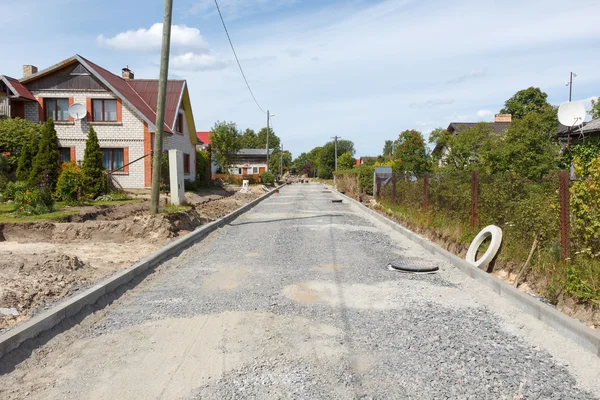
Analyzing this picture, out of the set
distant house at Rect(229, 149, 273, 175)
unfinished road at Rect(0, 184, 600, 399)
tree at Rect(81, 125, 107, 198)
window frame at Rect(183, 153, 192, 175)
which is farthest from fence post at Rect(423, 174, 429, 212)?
distant house at Rect(229, 149, 273, 175)

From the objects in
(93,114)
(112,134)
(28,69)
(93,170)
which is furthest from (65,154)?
(28,69)

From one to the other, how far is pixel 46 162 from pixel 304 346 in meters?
17.3

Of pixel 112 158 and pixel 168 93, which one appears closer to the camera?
pixel 112 158

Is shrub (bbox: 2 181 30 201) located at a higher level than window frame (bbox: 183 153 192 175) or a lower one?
lower

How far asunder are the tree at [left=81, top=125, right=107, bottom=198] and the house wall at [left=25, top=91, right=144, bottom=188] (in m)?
4.13

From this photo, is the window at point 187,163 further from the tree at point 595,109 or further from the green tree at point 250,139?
the green tree at point 250,139

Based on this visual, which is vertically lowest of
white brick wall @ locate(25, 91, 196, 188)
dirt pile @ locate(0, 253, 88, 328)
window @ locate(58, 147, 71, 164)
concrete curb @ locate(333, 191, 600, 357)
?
concrete curb @ locate(333, 191, 600, 357)

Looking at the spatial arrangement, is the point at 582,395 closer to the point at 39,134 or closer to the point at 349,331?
the point at 349,331

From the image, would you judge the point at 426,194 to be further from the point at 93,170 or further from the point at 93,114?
the point at 93,114

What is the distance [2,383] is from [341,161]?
7979 centimetres

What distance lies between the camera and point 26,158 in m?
19.2

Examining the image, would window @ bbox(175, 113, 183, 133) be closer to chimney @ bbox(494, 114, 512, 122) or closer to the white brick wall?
the white brick wall

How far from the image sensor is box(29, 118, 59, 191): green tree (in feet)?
59.3

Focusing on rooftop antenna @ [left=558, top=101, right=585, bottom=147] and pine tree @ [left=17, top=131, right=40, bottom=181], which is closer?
rooftop antenna @ [left=558, top=101, right=585, bottom=147]
